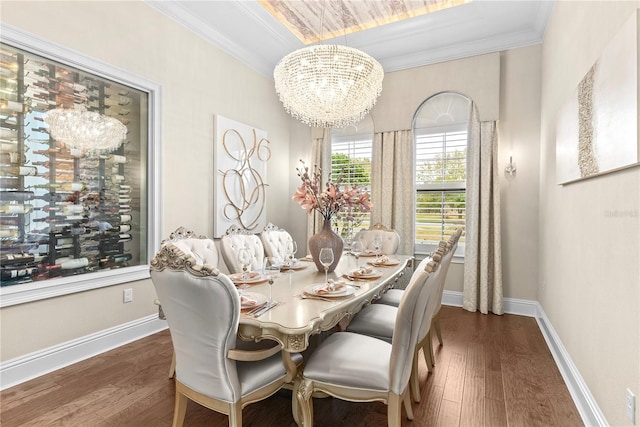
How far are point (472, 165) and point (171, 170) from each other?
3.40 m

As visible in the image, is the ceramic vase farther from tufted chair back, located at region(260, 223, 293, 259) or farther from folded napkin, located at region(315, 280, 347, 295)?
tufted chair back, located at region(260, 223, 293, 259)

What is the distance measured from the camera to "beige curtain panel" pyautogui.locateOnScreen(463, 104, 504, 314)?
3980 millimetres

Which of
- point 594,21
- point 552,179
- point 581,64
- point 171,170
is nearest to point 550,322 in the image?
point 552,179

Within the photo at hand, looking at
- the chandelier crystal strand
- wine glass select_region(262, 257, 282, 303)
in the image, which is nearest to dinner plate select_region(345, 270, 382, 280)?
wine glass select_region(262, 257, 282, 303)

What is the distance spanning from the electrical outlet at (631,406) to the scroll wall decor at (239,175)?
3579mm

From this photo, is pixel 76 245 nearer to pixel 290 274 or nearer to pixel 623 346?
pixel 290 274

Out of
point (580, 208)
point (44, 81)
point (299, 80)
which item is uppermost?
point (299, 80)

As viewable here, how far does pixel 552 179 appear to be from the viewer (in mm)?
3188

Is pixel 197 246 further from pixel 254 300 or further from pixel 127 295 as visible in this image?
pixel 254 300

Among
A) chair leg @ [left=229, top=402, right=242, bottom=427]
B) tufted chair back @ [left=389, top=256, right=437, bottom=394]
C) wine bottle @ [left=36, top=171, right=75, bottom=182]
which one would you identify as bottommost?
chair leg @ [left=229, top=402, right=242, bottom=427]

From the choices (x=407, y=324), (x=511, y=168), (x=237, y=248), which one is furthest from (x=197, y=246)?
(x=511, y=168)

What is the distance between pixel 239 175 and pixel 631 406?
154 inches

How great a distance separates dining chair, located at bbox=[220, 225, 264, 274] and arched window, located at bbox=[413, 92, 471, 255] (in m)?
2.32

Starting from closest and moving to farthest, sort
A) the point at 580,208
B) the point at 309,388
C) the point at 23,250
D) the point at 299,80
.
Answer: the point at 309,388 < the point at 580,208 < the point at 23,250 < the point at 299,80
